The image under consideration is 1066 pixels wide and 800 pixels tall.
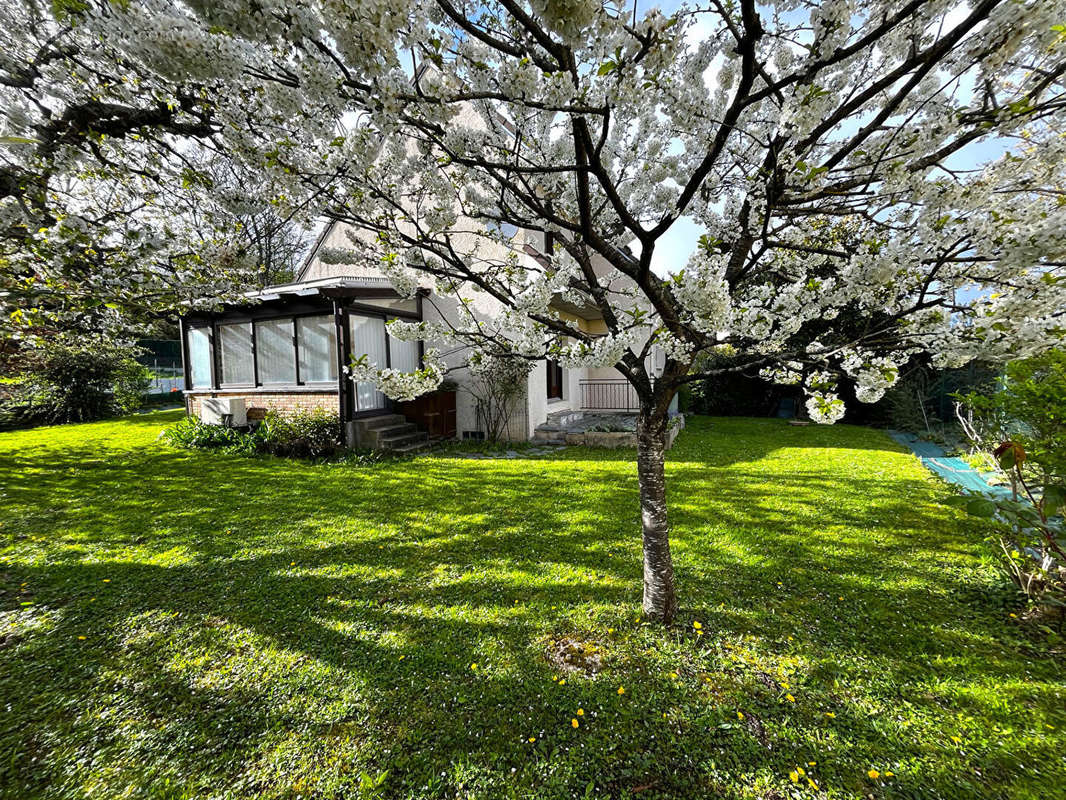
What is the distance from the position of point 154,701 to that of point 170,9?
3.33 meters

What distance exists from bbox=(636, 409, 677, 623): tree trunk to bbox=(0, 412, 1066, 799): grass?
1.16 ft

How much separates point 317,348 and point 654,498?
8.30 m

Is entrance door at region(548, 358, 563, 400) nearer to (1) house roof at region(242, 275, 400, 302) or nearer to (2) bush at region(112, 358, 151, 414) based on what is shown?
(1) house roof at region(242, 275, 400, 302)

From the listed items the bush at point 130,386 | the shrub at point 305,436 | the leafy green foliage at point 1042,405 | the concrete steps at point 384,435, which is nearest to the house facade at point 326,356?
the concrete steps at point 384,435

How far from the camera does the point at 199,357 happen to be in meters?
10.2

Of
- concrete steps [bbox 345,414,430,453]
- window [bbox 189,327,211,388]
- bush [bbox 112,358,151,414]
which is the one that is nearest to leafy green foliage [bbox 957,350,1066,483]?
concrete steps [bbox 345,414,430,453]

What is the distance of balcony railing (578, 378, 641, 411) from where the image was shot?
13.0m

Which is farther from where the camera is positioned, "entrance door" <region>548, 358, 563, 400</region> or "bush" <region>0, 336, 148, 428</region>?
"entrance door" <region>548, 358, 563, 400</region>

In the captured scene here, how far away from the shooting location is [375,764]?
1723mm

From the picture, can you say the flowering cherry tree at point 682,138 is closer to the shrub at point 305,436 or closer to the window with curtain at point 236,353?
the shrub at point 305,436

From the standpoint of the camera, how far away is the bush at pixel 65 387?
35.8 feet

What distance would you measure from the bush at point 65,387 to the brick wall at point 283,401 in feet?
13.6

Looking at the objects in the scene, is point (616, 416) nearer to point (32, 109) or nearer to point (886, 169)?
point (886, 169)

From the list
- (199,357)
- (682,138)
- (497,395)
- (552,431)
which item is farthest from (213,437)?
(682,138)
